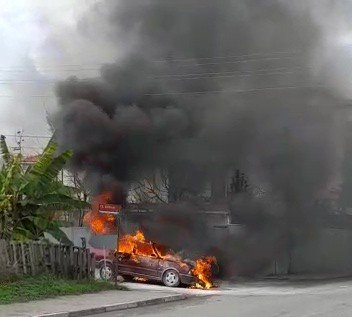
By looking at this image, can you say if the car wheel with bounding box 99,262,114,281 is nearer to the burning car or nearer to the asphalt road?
the burning car

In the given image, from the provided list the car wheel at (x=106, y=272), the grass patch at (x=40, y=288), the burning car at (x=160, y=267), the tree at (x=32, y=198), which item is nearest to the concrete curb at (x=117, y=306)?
the grass patch at (x=40, y=288)

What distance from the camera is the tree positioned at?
14273mm

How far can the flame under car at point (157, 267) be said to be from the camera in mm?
17391

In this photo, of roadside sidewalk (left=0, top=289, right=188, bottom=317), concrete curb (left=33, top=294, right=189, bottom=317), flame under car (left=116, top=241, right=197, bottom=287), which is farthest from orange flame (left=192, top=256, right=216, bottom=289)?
concrete curb (left=33, top=294, right=189, bottom=317)

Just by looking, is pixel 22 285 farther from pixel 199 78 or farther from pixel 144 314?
pixel 199 78

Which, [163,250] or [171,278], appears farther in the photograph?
[163,250]

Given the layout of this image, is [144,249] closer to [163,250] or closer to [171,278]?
[163,250]

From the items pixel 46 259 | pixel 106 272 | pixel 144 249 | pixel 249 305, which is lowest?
pixel 249 305

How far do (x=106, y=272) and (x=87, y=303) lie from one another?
5.31m

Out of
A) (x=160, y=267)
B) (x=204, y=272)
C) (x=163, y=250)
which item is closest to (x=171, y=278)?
(x=160, y=267)

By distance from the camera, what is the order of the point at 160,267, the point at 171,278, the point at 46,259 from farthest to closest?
the point at 160,267
the point at 171,278
the point at 46,259

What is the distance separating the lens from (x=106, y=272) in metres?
17.2

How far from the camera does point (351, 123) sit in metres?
22.0

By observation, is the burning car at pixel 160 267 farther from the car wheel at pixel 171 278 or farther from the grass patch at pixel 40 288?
the grass patch at pixel 40 288
